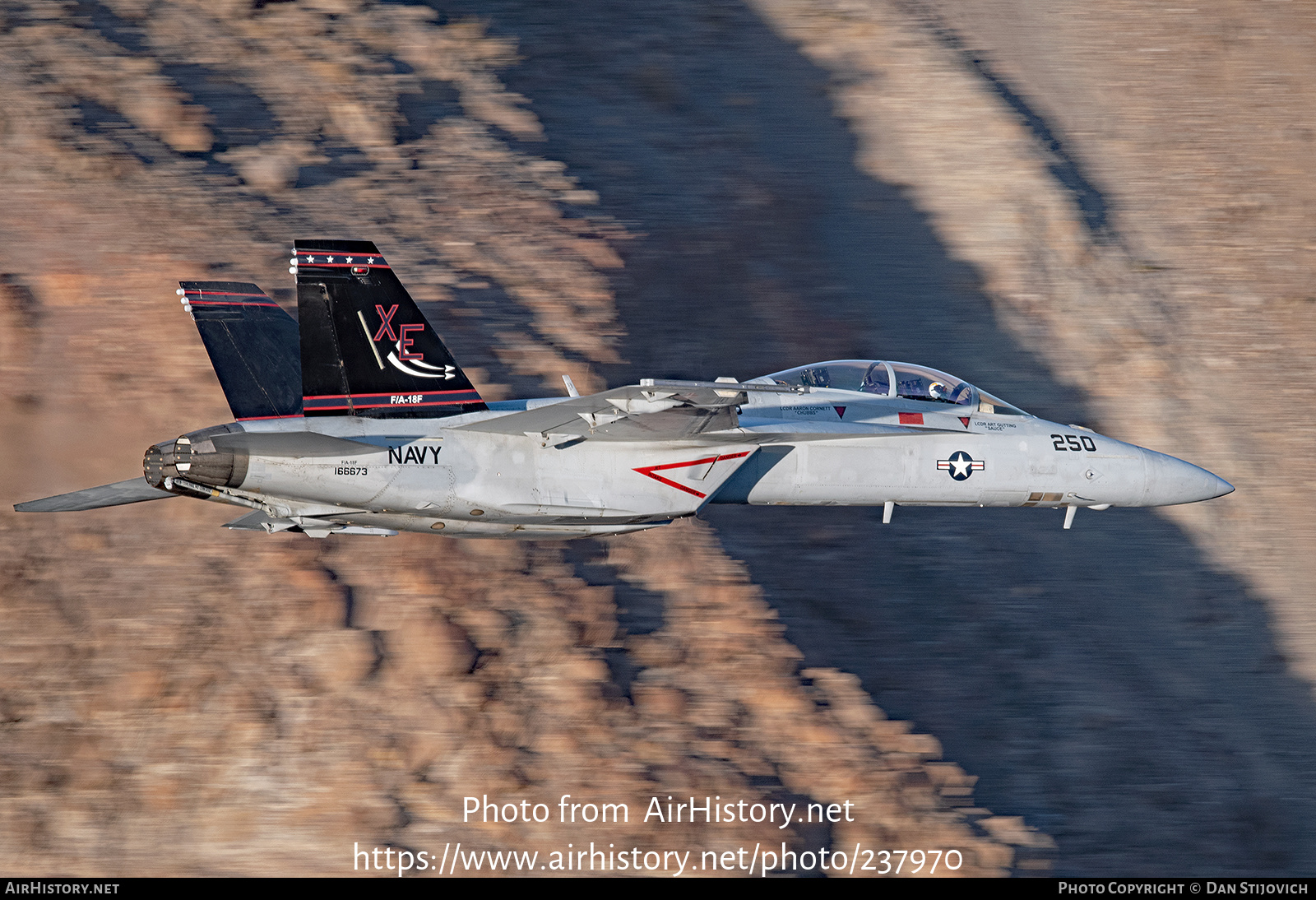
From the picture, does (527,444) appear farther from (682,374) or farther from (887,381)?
(682,374)

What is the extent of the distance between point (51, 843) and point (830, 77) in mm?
31206

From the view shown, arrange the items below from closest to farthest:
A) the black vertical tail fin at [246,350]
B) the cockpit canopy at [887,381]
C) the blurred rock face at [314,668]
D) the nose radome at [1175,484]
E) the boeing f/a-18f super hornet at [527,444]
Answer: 1. the boeing f/a-18f super hornet at [527,444]
2. the black vertical tail fin at [246,350]
3. the blurred rock face at [314,668]
4. the cockpit canopy at [887,381]
5. the nose radome at [1175,484]

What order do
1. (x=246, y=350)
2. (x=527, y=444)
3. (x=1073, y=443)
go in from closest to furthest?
(x=527, y=444) < (x=246, y=350) < (x=1073, y=443)

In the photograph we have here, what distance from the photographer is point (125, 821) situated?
17.9 metres

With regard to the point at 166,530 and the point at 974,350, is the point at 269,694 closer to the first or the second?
the point at 166,530

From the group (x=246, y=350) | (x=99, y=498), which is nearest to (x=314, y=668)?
(x=99, y=498)

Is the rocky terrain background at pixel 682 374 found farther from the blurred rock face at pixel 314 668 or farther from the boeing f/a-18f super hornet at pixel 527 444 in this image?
the boeing f/a-18f super hornet at pixel 527 444

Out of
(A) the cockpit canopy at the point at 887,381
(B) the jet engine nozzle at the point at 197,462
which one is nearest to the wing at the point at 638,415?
(A) the cockpit canopy at the point at 887,381

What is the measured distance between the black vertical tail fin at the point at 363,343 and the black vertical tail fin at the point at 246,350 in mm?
1140

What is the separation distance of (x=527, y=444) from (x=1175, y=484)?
9.85 m

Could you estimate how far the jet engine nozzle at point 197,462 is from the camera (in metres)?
15.0

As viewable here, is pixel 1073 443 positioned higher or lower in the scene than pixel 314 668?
higher

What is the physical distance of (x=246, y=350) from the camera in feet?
55.0

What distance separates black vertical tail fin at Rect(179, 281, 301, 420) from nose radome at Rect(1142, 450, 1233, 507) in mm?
12447
